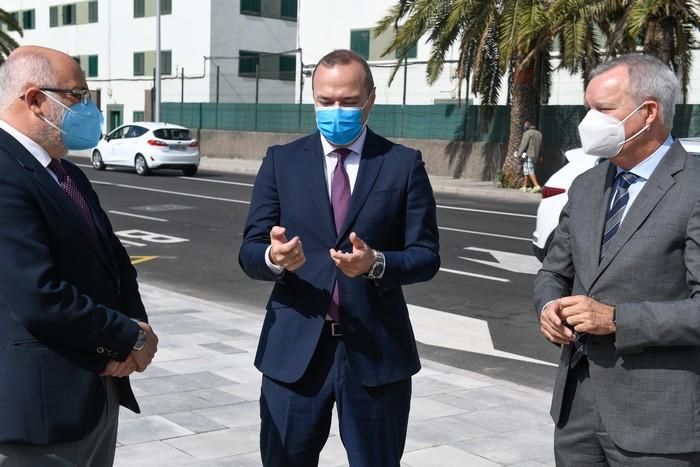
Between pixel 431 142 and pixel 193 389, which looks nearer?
pixel 193 389

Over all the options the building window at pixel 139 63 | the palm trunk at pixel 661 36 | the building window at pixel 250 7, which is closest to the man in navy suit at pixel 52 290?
the palm trunk at pixel 661 36

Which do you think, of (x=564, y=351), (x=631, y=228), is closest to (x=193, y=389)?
(x=564, y=351)

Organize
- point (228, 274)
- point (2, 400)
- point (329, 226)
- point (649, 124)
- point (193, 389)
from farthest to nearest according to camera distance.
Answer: point (228, 274) < point (193, 389) < point (329, 226) < point (649, 124) < point (2, 400)

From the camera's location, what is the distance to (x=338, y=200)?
10.5ft

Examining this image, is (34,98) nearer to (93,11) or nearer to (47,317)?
(47,317)

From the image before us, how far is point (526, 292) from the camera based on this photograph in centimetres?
929

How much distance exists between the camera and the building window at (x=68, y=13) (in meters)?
48.4

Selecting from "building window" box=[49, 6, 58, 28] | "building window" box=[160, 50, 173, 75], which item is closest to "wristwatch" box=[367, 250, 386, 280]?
"building window" box=[160, 50, 173, 75]

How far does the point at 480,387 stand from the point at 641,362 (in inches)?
131

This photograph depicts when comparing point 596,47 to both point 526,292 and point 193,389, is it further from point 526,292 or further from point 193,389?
point 193,389

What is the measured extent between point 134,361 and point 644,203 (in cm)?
165

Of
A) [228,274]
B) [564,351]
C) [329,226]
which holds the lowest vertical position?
[228,274]

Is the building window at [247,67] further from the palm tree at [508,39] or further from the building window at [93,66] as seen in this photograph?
the palm tree at [508,39]

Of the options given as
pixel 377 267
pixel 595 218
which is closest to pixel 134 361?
pixel 377 267
